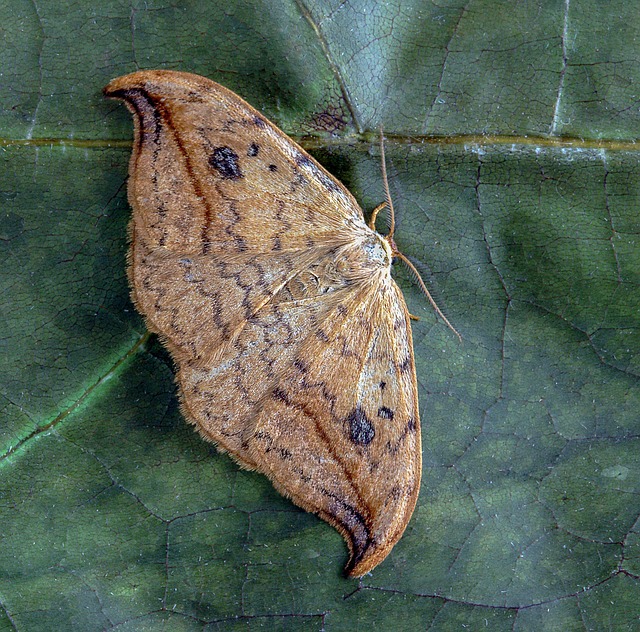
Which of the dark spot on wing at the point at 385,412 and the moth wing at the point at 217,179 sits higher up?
the moth wing at the point at 217,179

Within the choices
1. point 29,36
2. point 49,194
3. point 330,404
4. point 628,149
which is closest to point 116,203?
point 49,194

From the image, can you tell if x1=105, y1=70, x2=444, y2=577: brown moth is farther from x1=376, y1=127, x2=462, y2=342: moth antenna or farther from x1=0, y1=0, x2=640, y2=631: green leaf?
x1=0, y1=0, x2=640, y2=631: green leaf

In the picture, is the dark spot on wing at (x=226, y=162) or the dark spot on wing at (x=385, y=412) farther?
the dark spot on wing at (x=385, y=412)

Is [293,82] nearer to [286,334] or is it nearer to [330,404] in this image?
[286,334]

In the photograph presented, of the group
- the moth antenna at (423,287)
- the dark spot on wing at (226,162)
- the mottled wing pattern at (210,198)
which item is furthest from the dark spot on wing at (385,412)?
the dark spot on wing at (226,162)

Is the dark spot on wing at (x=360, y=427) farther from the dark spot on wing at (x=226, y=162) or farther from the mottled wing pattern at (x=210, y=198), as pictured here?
the dark spot on wing at (x=226, y=162)

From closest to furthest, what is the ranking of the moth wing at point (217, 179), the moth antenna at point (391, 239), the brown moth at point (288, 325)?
the moth wing at point (217, 179) < the brown moth at point (288, 325) < the moth antenna at point (391, 239)
